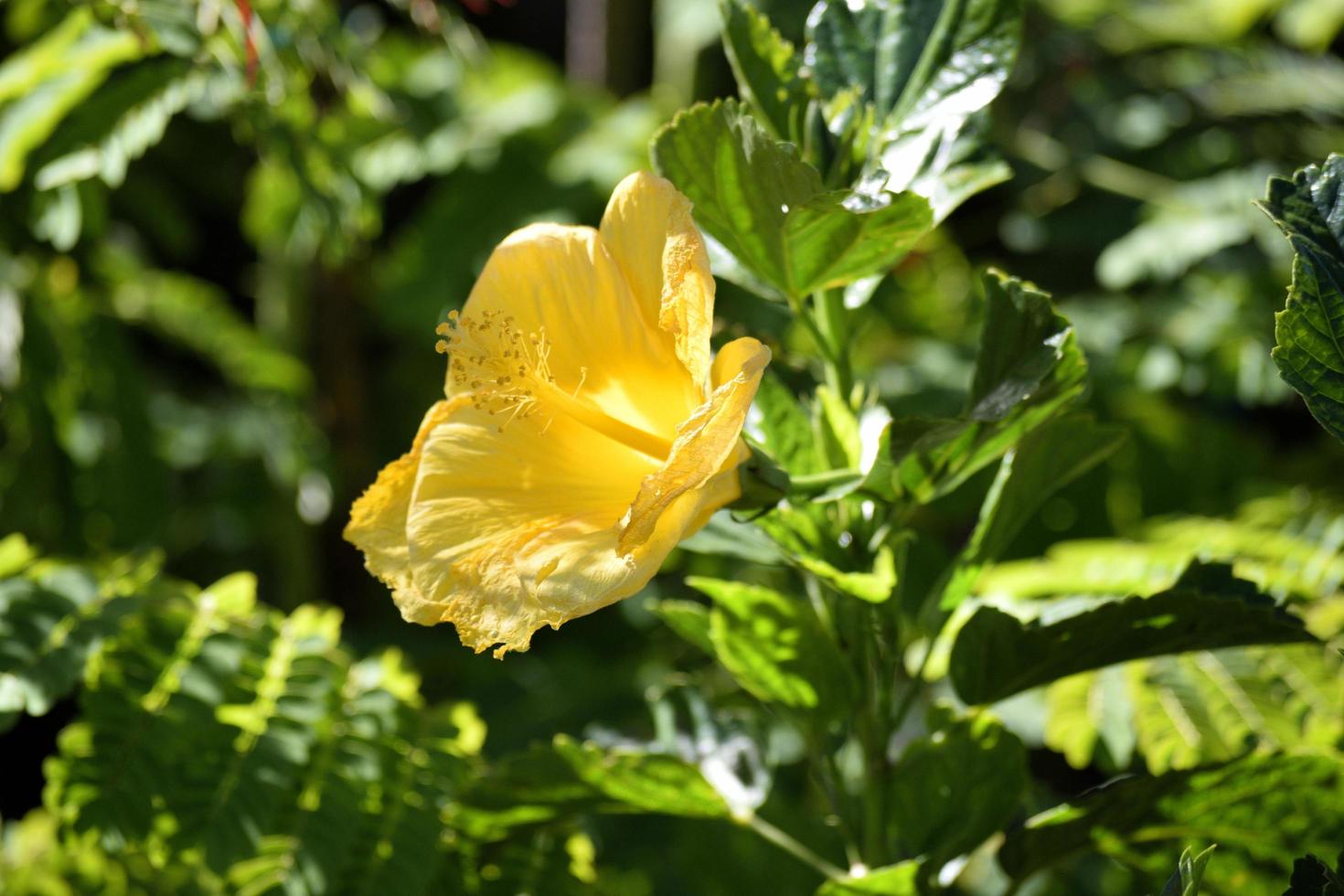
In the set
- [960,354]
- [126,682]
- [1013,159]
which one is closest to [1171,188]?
[1013,159]

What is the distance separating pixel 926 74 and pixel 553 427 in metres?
0.33

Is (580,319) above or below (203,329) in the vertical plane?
above

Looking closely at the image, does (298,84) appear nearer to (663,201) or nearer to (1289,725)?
(663,201)

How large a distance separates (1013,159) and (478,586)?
4.65ft

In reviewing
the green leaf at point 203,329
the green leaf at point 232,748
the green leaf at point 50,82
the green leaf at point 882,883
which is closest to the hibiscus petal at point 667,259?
the green leaf at point 882,883

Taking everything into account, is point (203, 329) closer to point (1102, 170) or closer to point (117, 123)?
point (117, 123)

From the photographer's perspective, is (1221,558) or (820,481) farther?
(1221,558)

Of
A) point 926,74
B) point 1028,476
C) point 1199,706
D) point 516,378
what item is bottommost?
point 1199,706

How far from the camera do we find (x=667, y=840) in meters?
1.44

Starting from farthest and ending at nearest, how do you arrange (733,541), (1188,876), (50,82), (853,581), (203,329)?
(203,329) < (50,82) < (733,541) < (853,581) < (1188,876)

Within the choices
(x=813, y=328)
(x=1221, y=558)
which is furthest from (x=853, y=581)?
(x=1221, y=558)

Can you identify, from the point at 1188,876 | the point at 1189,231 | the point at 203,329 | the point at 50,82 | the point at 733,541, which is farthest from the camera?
the point at 203,329

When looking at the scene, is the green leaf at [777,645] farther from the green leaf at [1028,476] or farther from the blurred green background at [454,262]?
the blurred green background at [454,262]

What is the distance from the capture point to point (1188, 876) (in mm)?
562
